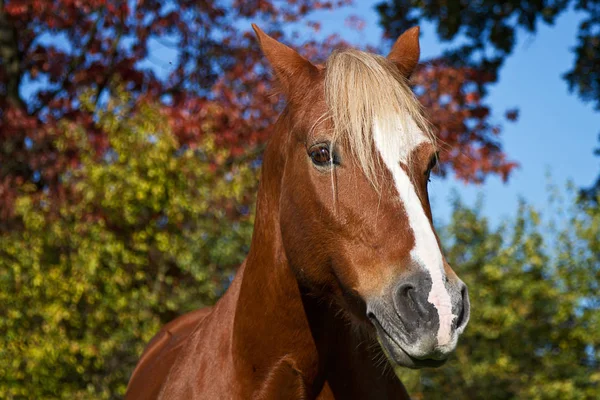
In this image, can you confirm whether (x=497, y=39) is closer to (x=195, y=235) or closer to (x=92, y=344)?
(x=195, y=235)

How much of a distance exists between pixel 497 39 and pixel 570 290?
→ 14.8ft

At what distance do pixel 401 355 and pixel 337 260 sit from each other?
41cm

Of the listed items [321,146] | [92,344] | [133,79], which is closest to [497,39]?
[133,79]

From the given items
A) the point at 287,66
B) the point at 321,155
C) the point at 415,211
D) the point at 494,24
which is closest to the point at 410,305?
the point at 415,211

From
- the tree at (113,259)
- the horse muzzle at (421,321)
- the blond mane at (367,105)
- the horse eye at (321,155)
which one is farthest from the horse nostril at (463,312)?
the tree at (113,259)

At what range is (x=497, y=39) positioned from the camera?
36.7ft

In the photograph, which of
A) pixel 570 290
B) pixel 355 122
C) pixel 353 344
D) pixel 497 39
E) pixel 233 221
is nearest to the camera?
pixel 355 122

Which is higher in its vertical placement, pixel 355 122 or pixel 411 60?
pixel 411 60

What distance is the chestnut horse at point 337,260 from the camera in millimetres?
2197

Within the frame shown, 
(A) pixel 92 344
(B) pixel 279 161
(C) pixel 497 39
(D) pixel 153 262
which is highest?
(C) pixel 497 39

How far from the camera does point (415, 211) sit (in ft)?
7.57

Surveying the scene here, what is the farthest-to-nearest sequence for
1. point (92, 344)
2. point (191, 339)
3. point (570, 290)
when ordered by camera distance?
point (570, 290), point (92, 344), point (191, 339)

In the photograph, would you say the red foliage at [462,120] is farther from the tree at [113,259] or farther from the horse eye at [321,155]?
the horse eye at [321,155]

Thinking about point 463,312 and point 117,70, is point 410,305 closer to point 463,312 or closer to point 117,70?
point 463,312
